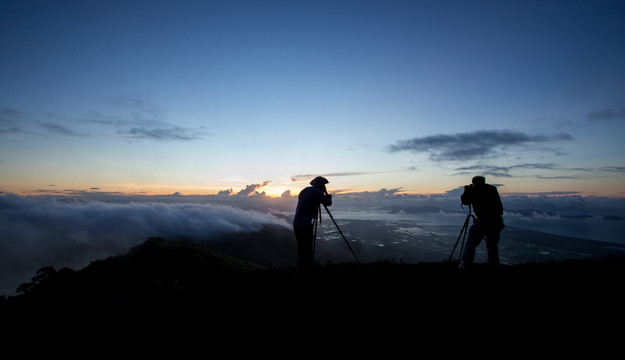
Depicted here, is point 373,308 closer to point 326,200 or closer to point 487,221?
point 326,200

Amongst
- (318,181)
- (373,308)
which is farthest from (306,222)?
(373,308)

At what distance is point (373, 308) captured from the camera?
14.2 ft

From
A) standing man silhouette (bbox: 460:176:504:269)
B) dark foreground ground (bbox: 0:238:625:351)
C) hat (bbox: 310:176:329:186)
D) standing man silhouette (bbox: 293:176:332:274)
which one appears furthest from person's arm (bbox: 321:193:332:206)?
standing man silhouette (bbox: 460:176:504:269)

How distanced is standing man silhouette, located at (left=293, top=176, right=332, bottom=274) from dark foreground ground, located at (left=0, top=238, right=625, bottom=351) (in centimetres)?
109

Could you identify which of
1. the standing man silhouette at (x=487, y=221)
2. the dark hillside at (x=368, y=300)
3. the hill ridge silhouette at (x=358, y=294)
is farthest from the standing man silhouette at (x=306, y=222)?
the standing man silhouette at (x=487, y=221)

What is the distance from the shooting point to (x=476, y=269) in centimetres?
757

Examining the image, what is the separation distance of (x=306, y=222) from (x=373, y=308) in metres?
3.88

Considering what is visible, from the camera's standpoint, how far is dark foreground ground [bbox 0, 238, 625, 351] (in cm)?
355

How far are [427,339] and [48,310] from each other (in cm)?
792

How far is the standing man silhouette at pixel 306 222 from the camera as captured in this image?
25.5 ft

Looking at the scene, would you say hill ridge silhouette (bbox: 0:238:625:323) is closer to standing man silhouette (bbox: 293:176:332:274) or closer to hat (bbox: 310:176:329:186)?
standing man silhouette (bbox: 293:176:332:274)

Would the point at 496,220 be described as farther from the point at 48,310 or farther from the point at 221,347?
the point at 48,310

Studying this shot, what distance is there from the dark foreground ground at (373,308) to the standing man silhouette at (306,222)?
109 centimetres

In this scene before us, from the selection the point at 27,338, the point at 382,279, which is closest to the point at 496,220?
the point at 382,279
